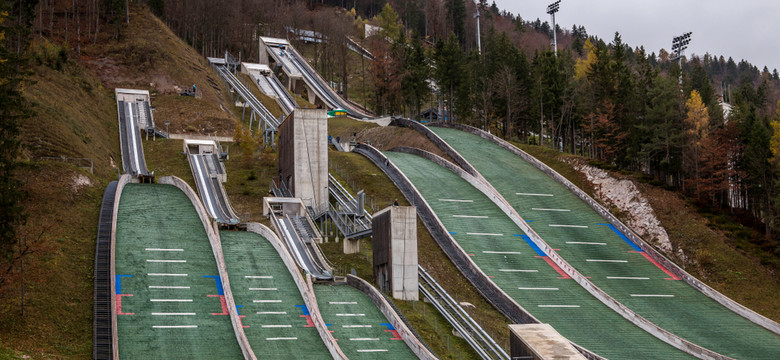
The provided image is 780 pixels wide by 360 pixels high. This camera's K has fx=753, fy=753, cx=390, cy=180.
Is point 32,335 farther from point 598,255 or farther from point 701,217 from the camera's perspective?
point 701,217

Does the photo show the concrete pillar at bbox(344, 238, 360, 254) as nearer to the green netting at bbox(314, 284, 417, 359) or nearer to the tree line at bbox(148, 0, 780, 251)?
the green netting at bbox(314, 284, 417, 359)

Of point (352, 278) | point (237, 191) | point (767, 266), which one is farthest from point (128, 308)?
point (767, 266)

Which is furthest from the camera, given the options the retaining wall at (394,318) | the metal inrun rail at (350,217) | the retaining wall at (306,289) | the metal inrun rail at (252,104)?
the metal inrun rail at (252,104)

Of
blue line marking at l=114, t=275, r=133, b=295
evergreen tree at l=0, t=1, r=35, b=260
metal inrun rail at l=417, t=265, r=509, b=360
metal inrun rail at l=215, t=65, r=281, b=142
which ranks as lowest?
metal inrun rail at l=417, t=265, r=509, b=360

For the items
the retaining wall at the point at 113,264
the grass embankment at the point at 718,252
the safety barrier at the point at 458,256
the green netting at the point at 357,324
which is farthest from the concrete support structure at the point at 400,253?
the grass embankment at the point at 718,252

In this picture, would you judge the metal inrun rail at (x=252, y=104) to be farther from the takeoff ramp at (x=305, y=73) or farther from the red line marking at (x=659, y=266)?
the red line marking at (x=659, y=266)

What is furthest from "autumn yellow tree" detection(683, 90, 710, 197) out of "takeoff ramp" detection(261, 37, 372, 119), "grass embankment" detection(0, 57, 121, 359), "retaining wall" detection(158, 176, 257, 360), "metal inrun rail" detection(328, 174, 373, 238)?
"takeoff ramp" detection(261, 37, 372, 119)

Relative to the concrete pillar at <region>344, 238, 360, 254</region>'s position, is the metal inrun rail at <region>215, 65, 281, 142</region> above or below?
above
